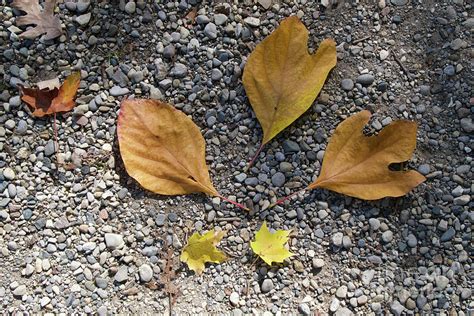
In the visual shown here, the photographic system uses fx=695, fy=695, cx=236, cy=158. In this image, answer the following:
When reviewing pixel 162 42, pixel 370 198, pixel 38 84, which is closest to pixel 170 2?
pixel 162 42

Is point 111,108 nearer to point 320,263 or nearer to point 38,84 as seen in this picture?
point 38,84

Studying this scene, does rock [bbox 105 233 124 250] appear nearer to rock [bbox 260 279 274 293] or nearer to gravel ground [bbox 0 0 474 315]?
gravel ground [bbox 0 0 474 315]

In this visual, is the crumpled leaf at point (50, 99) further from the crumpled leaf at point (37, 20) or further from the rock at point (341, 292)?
the rock at point (341, 292)

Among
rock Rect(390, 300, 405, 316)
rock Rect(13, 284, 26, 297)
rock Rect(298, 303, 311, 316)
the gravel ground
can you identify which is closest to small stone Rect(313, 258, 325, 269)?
the gravel ground

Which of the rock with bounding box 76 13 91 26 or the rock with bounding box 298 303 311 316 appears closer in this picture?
the rock with bounding box 298 303 311 316

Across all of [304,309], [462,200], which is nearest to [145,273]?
[304,309]

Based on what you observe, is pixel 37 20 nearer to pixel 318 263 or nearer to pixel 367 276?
pixel 318 263
